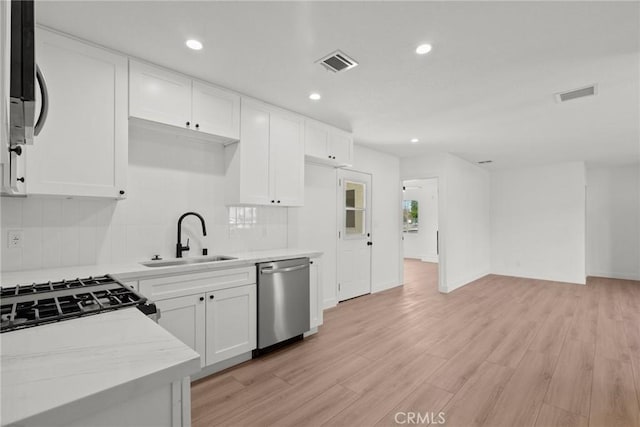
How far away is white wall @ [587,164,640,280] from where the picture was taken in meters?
6.54

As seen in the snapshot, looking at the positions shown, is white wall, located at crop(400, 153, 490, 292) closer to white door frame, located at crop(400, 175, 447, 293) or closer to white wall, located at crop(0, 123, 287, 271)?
white door frame, located at crop(400, 175, 447, 293)

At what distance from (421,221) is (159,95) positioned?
340 inches

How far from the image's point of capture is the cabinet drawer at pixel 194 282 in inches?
84.5

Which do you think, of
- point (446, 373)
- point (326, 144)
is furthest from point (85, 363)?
point (326, 144)

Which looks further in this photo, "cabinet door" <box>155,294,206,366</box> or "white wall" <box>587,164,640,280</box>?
"white wall" <box>587,164,640,280</box>

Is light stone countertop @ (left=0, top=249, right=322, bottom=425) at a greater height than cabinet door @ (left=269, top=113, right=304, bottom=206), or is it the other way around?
cabinet door @ (left=269, top=113, right=304, bottom=206)

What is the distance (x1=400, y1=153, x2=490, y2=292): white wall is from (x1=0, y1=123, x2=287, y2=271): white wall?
A: 3395 mm

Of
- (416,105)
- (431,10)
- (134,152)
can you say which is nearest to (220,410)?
(134,152)

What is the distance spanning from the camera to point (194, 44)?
7.11ft

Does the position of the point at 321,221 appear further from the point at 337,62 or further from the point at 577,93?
the point at 577,93

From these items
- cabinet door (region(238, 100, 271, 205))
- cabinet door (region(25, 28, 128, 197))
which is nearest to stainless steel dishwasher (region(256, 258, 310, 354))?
cabinet door (region(238, 100, 271, 205))

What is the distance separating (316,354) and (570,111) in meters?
3.80

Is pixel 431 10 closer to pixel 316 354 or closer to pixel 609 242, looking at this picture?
pixel 316 354

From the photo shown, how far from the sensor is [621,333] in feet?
11.5
